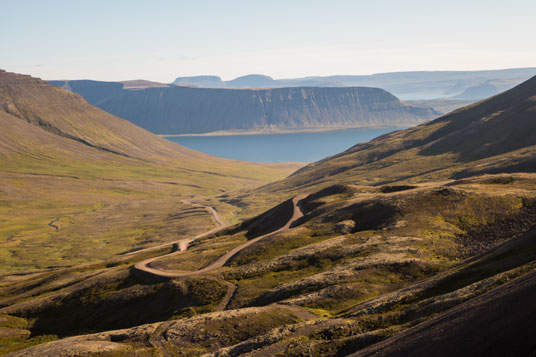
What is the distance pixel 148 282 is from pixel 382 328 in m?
55.4

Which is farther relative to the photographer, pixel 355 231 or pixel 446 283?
pixel 355 231

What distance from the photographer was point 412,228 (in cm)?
8050

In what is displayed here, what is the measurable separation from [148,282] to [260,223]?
46286 mm

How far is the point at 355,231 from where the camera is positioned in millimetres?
91000

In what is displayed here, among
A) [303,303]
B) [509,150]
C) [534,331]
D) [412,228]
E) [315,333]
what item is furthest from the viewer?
A: [509,150]

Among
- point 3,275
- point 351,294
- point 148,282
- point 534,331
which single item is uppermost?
point 534,331

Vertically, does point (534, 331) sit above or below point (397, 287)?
above

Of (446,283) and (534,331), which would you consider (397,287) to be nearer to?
(446,283)

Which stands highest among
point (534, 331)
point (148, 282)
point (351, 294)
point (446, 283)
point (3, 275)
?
point (534, 331)

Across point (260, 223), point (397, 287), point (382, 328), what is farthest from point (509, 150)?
point (382, 328)

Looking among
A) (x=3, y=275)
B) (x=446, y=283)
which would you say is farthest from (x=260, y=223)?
(x=3, y=275)

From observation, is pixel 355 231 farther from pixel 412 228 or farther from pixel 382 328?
pixel 382 328

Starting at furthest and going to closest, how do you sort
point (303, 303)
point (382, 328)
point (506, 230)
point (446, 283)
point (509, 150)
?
point (509, 150), point (506, 230), point (303, 303), point (446, 283), point (382, 328)

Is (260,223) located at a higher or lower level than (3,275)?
higher
